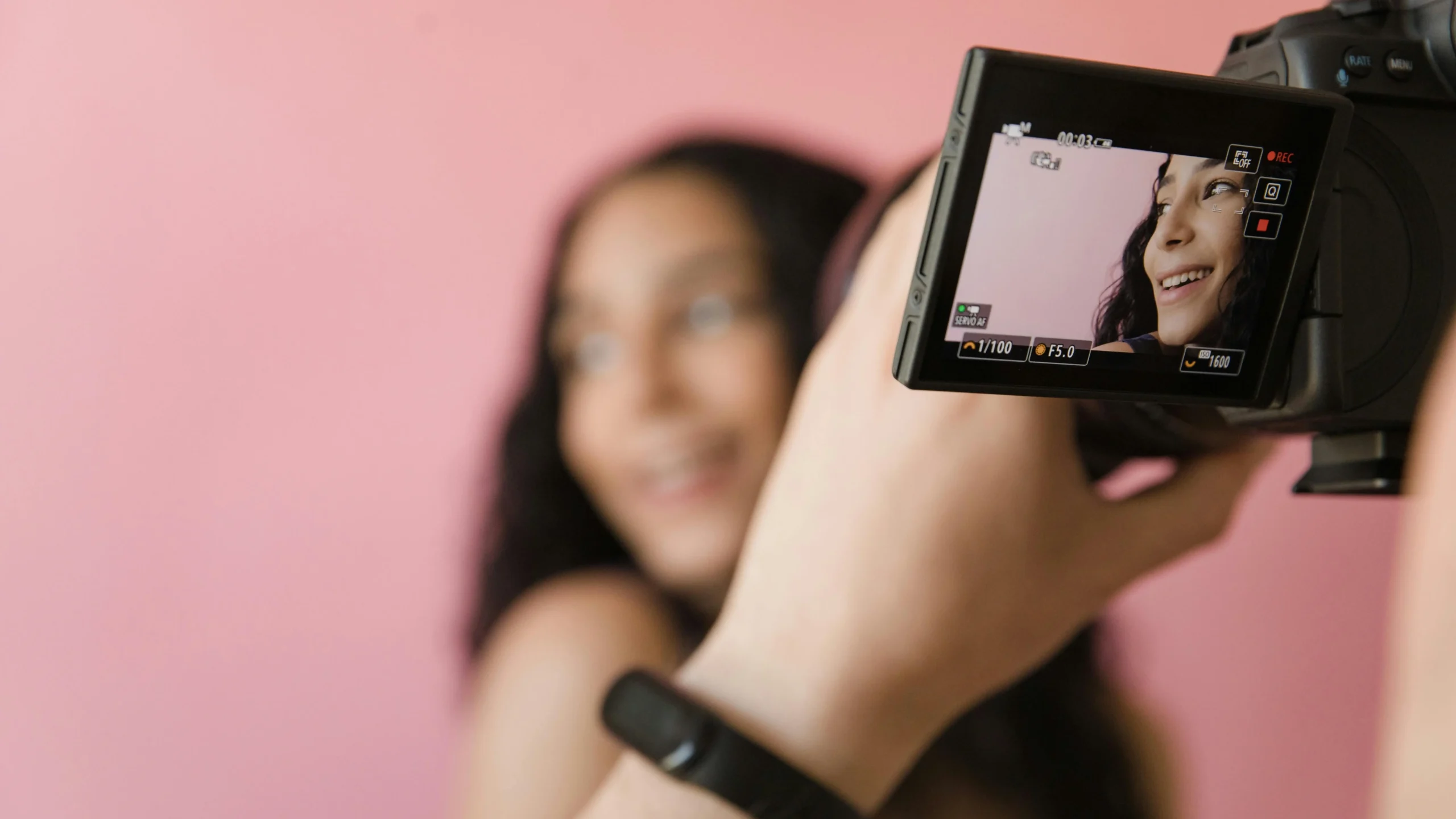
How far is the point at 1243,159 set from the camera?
302 millimetres

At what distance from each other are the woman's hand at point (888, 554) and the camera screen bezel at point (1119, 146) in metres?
0.08

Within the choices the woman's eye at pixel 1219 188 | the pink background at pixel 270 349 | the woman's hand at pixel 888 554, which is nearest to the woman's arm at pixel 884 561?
the woman's hand at pixel 888 554

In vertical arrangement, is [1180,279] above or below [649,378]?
above

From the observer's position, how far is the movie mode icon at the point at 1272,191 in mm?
306

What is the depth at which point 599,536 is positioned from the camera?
2.04 feet

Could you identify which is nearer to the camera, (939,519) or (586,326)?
(939,519)

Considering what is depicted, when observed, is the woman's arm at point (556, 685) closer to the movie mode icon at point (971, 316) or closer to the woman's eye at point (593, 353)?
the woman's eye at point (593, 353)

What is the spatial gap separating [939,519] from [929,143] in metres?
0.34

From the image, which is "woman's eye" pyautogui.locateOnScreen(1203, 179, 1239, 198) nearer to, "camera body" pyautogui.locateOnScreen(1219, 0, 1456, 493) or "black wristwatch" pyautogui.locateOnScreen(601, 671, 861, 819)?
"camera body" pyautogui.locateOnScreen(1219, 0, 1456, 493)

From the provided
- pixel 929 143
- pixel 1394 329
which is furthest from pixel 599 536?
pixel 1394 329

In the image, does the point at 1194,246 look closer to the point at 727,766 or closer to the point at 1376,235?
the point at 1376,235

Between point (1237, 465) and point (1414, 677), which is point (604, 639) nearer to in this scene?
point (1237, 465)

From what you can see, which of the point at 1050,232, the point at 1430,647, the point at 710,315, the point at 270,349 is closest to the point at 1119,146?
the point at 1050,232

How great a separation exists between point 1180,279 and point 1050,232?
5 cm
